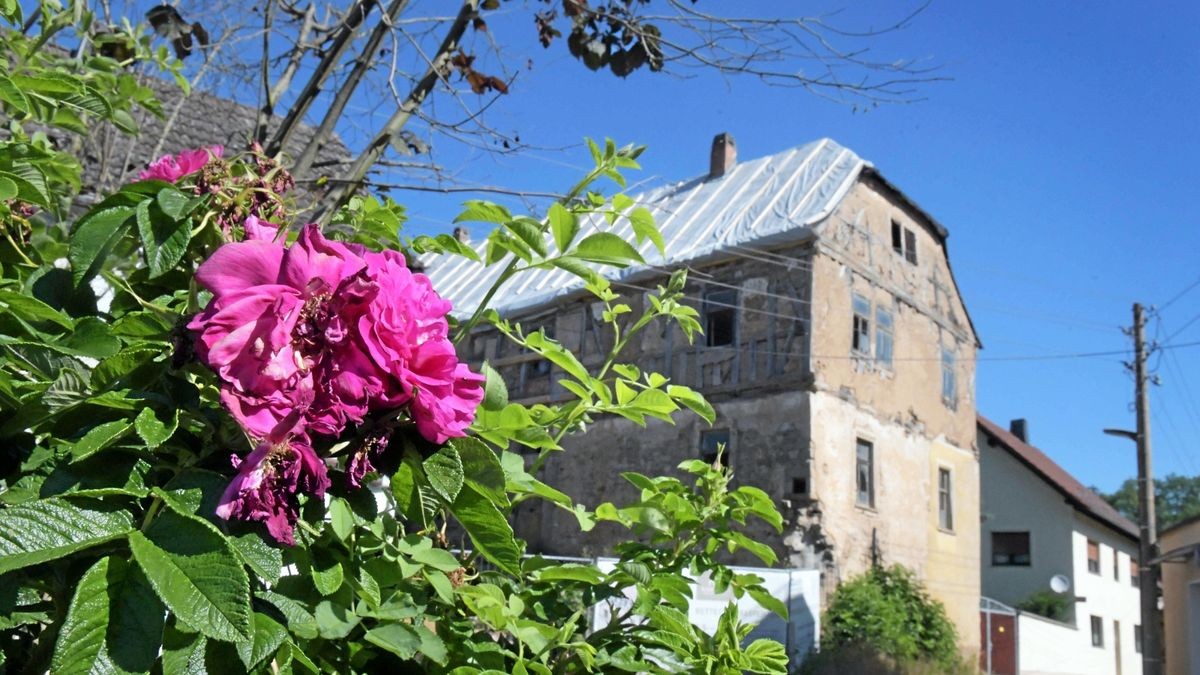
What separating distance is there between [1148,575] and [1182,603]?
670 cm

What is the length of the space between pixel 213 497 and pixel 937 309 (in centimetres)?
2017

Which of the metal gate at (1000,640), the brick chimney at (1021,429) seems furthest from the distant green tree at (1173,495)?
the metal gate at (1000,640)

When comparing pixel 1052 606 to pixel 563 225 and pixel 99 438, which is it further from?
pixel 99 438

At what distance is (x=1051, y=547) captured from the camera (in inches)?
1025

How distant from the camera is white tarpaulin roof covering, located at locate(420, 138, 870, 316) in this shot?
659 inches

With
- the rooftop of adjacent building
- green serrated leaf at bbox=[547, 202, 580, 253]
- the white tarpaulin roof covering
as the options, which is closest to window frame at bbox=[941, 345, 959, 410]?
the rooftop of adjacent building

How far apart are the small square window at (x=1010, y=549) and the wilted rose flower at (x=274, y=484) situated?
28.6m

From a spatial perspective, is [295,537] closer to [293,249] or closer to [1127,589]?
[293,249]

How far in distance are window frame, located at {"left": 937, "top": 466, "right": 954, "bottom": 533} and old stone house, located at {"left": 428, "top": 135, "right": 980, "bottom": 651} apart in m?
0.04

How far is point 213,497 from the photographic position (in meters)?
0.94

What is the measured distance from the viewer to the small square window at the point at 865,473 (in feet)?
55.3

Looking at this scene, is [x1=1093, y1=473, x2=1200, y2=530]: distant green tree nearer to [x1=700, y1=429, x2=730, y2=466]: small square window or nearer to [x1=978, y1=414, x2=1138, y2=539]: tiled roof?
[x1=978, y1=414, x2=1138, y2=539]: tiled roof

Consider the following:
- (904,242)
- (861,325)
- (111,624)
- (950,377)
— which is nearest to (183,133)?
(111,624)

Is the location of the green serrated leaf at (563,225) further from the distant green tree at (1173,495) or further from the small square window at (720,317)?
the distant green tree at (1173,495)
